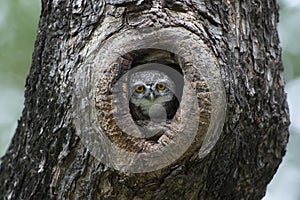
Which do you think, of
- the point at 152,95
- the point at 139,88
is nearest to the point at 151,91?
the point at 152,95

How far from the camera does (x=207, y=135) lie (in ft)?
8.35

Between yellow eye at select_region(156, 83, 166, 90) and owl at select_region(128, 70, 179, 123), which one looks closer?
owl at select_region(128, 70, 179, 123)

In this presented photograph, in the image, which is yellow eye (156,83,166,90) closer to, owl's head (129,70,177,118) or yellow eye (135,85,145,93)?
owl's head (129,70,177,118)

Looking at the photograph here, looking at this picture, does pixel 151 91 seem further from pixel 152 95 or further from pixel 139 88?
pixel 139 88

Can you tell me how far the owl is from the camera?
3.76 metres

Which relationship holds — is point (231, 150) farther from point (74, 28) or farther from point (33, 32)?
point (33, 32)

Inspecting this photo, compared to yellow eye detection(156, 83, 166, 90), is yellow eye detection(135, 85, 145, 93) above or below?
below

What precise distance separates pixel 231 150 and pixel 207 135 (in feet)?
0.90

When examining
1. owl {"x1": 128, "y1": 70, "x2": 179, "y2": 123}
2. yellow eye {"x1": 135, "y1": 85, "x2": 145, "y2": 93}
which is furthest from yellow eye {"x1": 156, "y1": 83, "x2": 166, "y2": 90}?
yellow eye {"x1": 135, "y1": 85, "x2": 145, "y2": 93}

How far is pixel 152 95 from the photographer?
4.06 m

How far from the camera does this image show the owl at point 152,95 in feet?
12.3

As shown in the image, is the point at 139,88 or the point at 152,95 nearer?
the point at 139,88

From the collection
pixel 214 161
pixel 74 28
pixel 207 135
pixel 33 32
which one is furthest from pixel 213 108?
pixel 33 32

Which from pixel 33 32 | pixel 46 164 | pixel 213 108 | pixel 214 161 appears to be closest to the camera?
pixel 213 108
